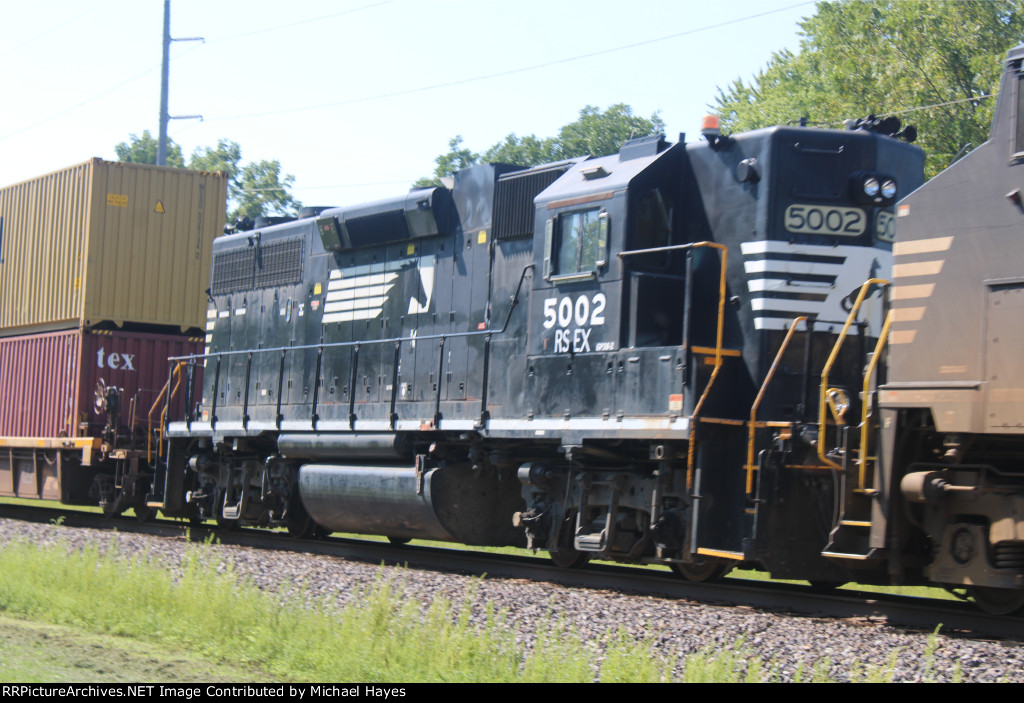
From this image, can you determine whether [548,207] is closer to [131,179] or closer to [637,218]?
[637,218]

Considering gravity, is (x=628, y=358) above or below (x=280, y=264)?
below

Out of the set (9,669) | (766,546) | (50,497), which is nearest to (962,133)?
(766,546)

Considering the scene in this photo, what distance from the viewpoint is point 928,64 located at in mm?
22656

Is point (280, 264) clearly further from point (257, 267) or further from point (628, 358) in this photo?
point (628, 358)

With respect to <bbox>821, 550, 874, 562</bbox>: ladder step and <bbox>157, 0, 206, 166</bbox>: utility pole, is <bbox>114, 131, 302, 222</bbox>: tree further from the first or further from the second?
<bbox>821, 550, 874, 562</bbox>: ladder step

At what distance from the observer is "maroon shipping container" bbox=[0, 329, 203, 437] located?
16.8 meters

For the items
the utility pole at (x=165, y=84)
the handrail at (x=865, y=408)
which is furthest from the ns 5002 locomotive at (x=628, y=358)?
the utility pole at (x=165, y=84)

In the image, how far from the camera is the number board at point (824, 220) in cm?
940

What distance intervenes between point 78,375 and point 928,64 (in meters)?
16.9

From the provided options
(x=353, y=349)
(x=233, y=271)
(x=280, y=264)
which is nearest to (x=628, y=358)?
(x=353, y=349)

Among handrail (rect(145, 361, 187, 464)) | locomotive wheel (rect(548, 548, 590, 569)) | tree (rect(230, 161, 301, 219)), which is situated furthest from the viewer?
tree (rect(230, 161, 301, 219))

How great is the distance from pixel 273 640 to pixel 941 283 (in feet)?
16.3

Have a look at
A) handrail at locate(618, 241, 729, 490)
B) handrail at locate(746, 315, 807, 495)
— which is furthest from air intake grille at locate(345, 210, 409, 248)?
handrail at locate(746, 315, 807, 495)

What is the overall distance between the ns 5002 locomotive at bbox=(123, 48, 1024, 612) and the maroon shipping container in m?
3.12
